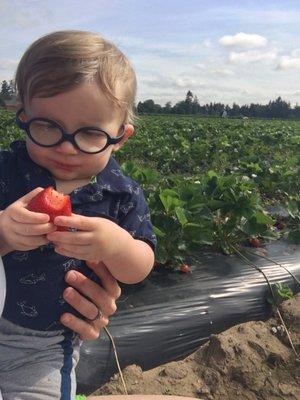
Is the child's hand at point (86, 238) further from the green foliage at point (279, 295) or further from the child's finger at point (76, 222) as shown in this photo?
the green foliage at point (279, 295)

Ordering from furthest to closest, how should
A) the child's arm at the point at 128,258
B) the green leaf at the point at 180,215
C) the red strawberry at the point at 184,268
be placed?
the red strawberry at the point at 184,268, the green leaf at the point at 180,215, the child's arm at the point at 128,258

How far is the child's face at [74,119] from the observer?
56.5 inches

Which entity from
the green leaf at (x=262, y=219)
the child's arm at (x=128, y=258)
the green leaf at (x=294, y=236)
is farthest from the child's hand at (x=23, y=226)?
the green leaf at (x=294, y=236)

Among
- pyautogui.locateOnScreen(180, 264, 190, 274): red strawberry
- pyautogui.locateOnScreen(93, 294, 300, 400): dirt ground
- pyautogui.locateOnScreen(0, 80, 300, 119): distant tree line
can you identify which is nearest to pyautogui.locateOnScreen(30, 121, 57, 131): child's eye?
pyautogui.locateOnScreen(93, 294, 300, 400): dirt ground

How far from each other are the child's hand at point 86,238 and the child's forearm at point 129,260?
6cm

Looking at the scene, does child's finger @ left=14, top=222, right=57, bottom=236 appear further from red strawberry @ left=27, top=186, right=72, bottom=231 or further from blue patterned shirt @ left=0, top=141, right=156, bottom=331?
blue patterned shirt @ left=0, top=141, right=156, bottom=331

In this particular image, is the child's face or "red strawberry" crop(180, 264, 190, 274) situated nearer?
the child's face

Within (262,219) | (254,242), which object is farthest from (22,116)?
(254,242)

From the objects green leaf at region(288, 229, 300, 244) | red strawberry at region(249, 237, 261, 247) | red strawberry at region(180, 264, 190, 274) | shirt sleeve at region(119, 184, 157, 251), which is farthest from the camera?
green leaf at region(288, 229, 300, 244)

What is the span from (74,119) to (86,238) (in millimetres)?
384

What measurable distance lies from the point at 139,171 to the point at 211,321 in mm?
1515

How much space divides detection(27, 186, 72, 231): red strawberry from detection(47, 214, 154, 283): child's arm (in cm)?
2

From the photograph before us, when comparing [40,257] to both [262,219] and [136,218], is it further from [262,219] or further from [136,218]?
[262,219]

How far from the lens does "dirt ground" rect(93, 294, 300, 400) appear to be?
265 cm
